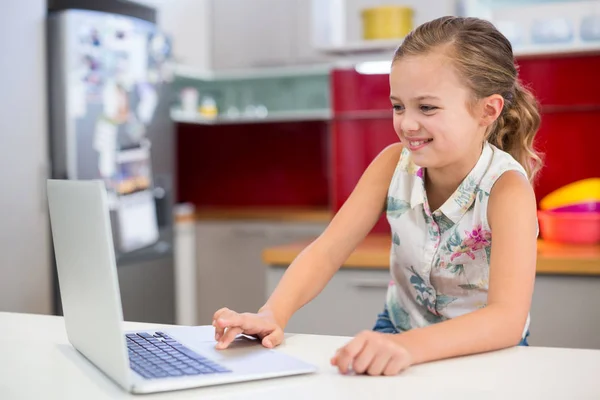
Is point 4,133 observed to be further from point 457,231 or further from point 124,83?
point 457,231

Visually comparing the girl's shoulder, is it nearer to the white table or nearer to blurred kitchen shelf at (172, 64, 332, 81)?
the white table

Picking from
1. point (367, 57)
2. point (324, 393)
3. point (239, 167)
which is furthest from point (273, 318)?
point (239, 167)

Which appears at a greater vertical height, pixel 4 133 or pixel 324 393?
pixel 4 133

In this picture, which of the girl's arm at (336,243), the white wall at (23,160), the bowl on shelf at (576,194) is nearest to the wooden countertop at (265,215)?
the white wall at (23,160)

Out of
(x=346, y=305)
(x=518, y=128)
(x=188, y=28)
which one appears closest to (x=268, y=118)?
(x=188, y=28)

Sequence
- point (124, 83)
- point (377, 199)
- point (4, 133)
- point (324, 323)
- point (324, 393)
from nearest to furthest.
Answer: point (324, 393), point (377, 199), point (324, 323), point (4, 133), point (124, 83)

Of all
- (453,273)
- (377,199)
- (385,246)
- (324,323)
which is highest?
(377,199)

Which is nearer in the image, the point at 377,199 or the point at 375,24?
the point at 377,199

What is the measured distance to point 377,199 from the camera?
4.84ft

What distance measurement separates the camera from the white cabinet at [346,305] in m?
2.23

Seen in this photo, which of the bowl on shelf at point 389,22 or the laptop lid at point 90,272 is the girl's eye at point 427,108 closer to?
the laptop lid at point 90,272

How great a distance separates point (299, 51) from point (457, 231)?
3121 mm

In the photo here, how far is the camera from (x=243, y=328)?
1091 mm

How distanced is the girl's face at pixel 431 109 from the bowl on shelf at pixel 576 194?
1179 millimetres
